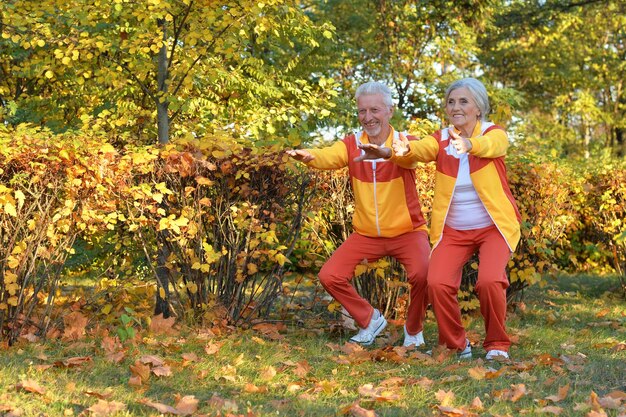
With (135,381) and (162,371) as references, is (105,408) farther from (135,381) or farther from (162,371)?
(162,371)

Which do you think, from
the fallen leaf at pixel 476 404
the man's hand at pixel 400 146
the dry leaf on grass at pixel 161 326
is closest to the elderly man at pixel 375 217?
the man's hand at pixel 400 146

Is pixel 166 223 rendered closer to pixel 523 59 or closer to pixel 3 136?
pixel 3 136

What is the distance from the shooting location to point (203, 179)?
4984 mm

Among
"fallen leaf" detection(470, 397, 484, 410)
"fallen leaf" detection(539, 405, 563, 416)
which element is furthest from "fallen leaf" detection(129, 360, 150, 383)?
"fallen leaf" detection(539, 405, 563, 416)

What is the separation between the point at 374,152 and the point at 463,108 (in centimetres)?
65

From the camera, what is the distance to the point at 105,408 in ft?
11.1

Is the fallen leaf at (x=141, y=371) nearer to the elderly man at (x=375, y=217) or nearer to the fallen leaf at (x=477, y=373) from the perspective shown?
the elderly man at (x=375, y=217)

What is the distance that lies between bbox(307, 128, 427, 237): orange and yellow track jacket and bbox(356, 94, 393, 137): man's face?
0.38 ft

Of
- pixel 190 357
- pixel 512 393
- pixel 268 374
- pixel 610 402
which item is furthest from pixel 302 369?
pixel 610 402

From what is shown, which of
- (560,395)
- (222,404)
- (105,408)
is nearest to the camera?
(105,408)

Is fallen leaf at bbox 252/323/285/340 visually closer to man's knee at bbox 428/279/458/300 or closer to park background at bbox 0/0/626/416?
park background at bbox 0/0/626/416

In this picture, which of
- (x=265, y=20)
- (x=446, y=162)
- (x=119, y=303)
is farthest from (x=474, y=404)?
(x=265, y=20)

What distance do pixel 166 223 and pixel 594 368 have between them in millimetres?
2739

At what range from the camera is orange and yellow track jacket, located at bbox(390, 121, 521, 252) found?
4.72 metres
